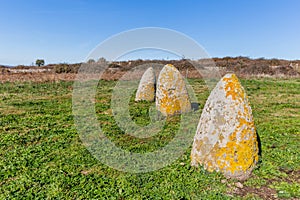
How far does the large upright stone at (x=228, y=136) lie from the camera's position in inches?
188

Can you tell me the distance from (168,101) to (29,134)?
16.6 feet

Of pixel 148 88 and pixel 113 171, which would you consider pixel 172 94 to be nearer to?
pixel 148 88

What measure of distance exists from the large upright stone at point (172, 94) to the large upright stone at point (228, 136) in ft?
14.5

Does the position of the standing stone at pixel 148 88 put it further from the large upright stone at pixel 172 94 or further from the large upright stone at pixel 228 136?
the large upright stone at pixel 228 136

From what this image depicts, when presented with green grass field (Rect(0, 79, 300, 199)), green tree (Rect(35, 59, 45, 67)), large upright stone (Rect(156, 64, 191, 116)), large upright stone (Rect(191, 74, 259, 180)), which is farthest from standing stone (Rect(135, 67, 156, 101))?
green tree (Rect(35, 59, 45, 67))

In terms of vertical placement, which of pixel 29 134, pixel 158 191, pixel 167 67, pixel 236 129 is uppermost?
pixel 167 67

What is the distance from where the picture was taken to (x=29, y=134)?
7.65m

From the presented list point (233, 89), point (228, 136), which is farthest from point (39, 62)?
point (228, 136)

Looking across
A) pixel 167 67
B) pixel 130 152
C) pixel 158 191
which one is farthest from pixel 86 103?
pixel 158 191

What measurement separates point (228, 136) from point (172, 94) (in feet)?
16.1

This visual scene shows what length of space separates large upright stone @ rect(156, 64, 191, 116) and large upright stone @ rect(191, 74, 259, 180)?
14.5ft

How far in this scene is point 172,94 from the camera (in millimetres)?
9562

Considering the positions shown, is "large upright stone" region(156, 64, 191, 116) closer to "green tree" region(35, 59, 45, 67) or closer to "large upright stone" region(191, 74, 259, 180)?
"large upright stone" region(191, 74, 259, 180)

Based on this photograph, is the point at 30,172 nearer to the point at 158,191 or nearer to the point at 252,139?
the point at 158,191
